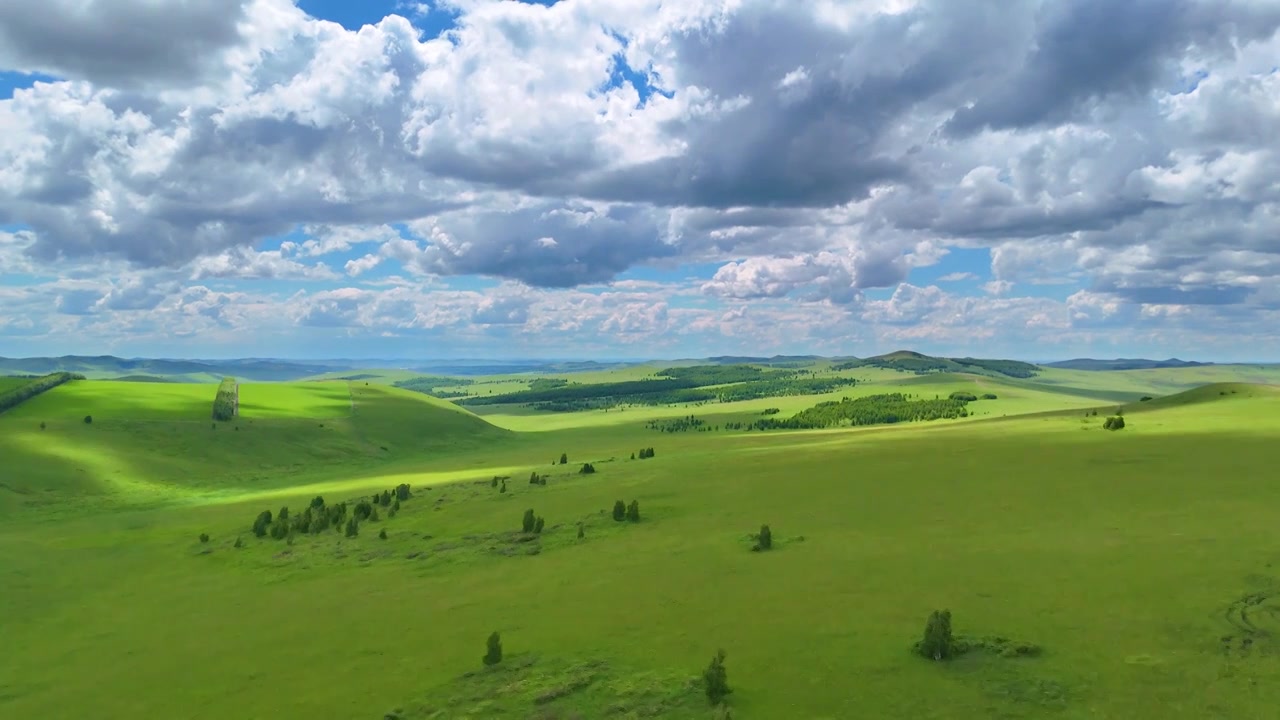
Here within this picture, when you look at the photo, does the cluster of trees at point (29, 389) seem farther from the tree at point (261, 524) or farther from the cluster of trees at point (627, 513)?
the cluster of trees at point (627, 513)

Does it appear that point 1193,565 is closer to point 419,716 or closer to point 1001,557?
point 1001,557

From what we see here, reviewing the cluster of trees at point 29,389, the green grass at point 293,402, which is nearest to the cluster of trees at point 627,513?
the green grass at point 293,402

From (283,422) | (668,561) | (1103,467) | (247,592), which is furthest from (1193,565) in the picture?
(283,422)

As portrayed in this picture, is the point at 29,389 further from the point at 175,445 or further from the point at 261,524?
the point at 261,524

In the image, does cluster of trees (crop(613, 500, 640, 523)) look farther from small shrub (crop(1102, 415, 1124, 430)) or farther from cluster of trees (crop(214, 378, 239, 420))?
cluster of trees (crop(214, 378, 239, 420))

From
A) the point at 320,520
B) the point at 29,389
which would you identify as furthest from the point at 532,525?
the point at 29,389

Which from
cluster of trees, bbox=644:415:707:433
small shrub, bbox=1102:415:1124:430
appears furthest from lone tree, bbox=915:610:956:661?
cluster of trees, bbox=644:415:707:433
